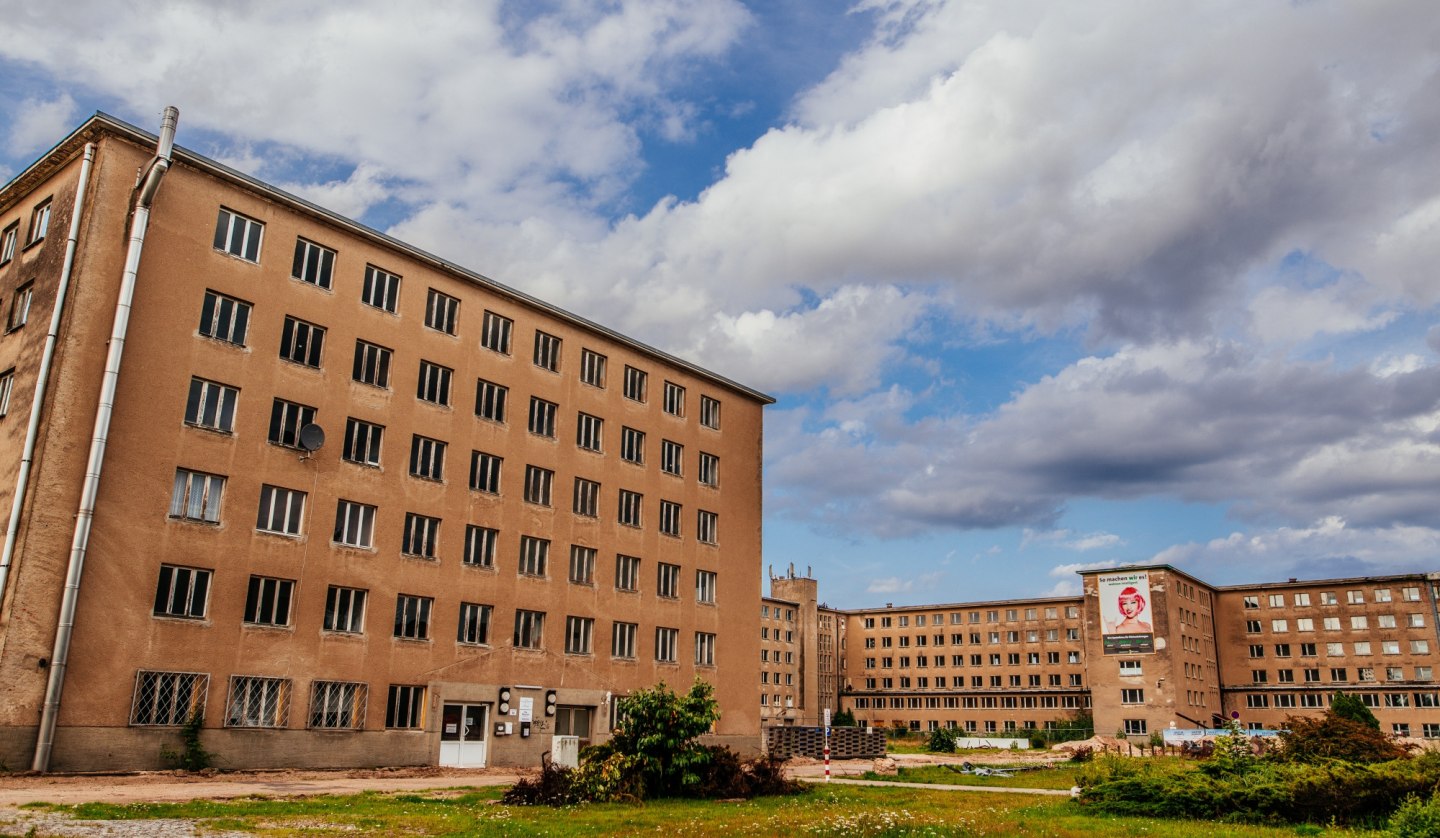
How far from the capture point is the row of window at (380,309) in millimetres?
37375

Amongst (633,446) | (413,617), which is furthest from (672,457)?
(413,617)

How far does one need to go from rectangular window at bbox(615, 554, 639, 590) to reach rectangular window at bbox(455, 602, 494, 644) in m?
8.14

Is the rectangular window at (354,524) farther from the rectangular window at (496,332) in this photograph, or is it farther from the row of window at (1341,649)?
the row of window at (1341,649)

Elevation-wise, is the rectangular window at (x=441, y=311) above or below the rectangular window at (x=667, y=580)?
above

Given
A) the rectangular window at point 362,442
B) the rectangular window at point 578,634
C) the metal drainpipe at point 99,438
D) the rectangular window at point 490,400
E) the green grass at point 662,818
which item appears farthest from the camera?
the rectangular window at point 578,634

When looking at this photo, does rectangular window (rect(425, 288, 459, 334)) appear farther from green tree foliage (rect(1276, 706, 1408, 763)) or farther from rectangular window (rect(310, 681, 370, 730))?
green tree foliage (rect(1276, 706, 1408, 763))

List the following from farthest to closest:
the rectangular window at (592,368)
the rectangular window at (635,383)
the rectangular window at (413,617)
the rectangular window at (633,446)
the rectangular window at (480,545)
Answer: the rectangular window at (635,383), the rectangular window at (633,446), the rectangular window at (592,368), the rectangular window at (480,545), the rectangular window at (413,617)

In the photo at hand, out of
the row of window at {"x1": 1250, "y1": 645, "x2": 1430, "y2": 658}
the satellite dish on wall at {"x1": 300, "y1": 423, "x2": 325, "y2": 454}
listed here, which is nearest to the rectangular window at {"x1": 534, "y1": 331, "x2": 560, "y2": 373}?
the satellite dish on wall at {"x1": 300, "y1": 423, "x2": 325, "y2": 454}

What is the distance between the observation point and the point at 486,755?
4244 cm

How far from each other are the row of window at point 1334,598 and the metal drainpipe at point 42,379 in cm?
11765

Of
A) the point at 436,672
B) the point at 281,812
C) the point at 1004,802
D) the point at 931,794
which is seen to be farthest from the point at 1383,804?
the point at 436,672

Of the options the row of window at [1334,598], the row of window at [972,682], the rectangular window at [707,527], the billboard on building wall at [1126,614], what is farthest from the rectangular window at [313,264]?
the row of window at [1334,598]

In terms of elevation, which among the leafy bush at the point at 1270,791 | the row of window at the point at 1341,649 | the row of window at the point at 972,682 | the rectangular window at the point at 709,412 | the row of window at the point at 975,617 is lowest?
the leafy bush at the point at 1270,791

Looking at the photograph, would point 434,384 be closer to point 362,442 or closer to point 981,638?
point 362,442
